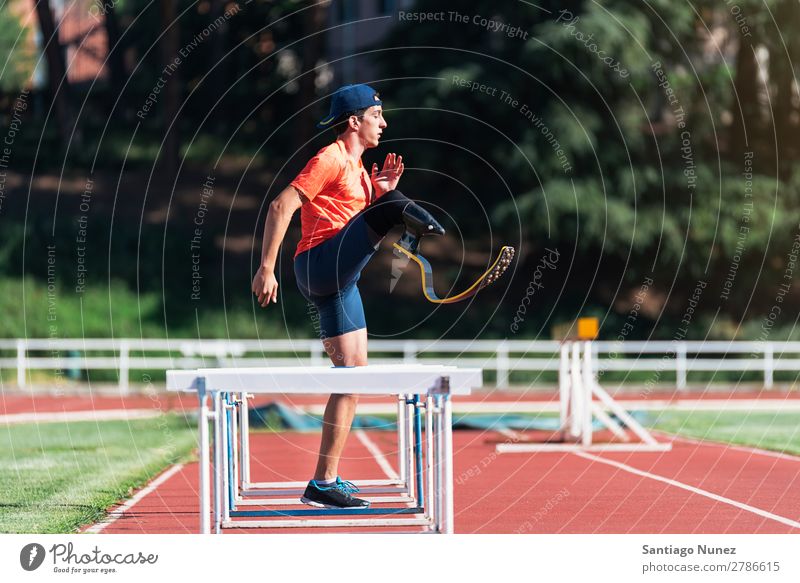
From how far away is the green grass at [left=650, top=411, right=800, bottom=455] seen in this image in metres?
13.5

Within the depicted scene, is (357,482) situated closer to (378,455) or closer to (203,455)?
(203,455)

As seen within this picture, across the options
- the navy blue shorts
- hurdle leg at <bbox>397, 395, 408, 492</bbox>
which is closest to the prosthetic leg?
the navy blue shorts

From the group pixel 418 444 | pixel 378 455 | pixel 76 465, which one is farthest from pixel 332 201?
pixel 378 455

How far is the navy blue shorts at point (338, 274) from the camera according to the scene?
6668 mm

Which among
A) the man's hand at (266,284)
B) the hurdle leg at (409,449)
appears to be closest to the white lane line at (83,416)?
the hurdle leg at (409,449)

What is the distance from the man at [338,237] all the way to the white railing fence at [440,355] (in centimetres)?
1719

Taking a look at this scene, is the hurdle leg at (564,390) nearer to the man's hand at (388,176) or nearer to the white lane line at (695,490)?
the white lane line at (695,490)

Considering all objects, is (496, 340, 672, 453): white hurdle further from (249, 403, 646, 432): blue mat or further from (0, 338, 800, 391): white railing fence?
(0, 338, 800, 391): white railing fence

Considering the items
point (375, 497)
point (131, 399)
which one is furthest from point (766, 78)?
point (375, 497)

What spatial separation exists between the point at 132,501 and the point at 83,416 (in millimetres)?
10802

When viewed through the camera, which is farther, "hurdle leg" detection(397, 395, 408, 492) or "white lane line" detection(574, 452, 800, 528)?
"hurdle leg" detection(397, 395, 408, 492)

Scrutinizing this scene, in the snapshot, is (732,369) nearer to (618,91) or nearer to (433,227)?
(618,91)

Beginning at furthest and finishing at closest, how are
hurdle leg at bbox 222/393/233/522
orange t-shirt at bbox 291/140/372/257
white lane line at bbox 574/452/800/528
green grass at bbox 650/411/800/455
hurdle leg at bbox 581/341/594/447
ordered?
green grass at bbox 650/411/800/455
hurdle leg at bbox 581/341/594/447
white lane line at bbox 574/452/800/528
orange t-shirt at bbox 291/140/372/257
hurdle leg at bbox 222/393/233/522

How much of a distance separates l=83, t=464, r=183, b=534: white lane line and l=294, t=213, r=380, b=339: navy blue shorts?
1.68 metres
